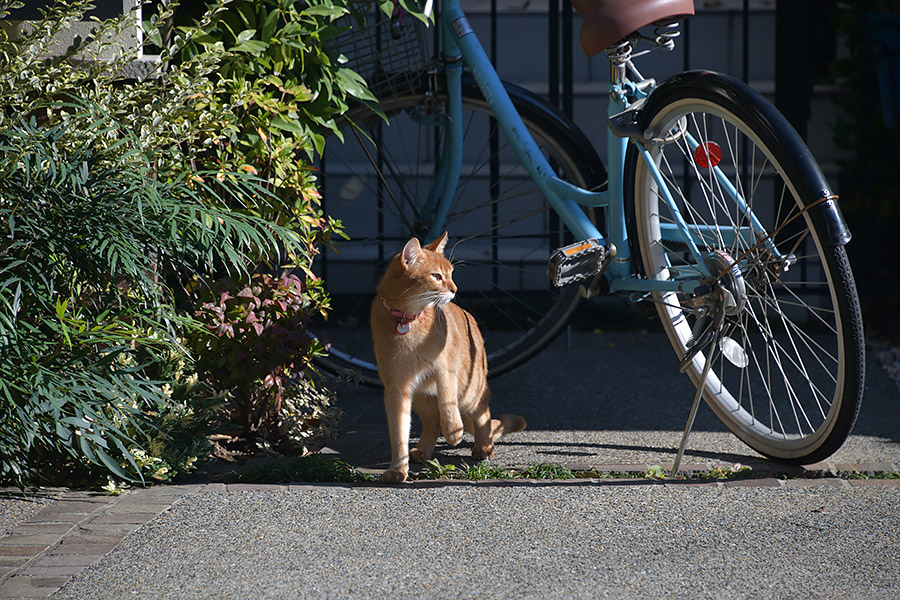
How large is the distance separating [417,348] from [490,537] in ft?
2.20

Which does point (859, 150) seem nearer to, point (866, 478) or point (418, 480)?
point (866, 478)

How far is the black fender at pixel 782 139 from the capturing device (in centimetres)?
238

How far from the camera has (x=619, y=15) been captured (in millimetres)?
2773

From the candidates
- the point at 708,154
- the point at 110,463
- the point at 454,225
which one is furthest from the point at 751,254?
the point at 454,225

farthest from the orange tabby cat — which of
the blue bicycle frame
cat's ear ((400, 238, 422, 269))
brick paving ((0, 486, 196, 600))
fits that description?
brick paving ((0, 486, 196, 600))

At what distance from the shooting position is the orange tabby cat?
277cm

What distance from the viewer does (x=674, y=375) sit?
398cm

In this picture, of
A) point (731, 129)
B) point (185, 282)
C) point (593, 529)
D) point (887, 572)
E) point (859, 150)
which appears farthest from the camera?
point (731, 129)

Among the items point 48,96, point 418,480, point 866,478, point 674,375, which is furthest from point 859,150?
point 48,96

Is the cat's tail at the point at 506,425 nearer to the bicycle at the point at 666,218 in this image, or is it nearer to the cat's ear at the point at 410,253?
the bicycle at the point at 666,218

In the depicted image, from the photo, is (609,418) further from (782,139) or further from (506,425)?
(782,139)

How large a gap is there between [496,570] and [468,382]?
90cm

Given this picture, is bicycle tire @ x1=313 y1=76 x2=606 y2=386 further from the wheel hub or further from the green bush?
the wheel hub

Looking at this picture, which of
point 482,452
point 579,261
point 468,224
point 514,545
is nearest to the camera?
point 514,545
